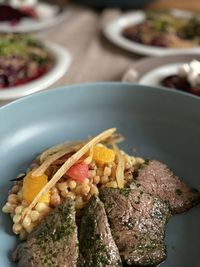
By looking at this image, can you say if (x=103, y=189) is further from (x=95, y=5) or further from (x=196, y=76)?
(x=95, y=5)

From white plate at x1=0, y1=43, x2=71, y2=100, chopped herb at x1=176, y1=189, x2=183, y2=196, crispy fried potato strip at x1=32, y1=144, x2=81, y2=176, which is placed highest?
crispy fried potato strip at x1=32, y1=144, x2=81, y2=176

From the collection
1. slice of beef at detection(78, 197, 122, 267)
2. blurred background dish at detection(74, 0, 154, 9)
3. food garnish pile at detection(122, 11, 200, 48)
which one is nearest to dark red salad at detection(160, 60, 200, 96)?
food garnish pile at detection(122, 11, 200, 48)

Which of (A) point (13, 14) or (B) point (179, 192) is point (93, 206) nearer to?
(B) point (179, 192)

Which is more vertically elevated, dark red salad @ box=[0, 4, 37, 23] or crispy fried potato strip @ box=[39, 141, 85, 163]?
dark red salad @ box=[0, 4, 37, 23]

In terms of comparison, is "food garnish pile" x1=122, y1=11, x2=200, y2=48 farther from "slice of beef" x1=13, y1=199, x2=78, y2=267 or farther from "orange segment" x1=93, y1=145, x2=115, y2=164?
"slice of beef" x1=13, y1=199, x2=78, y2=267

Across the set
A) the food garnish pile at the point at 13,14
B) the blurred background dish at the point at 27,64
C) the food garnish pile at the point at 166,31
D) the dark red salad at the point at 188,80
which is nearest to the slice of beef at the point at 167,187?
the dark red salad at the point at 188,80

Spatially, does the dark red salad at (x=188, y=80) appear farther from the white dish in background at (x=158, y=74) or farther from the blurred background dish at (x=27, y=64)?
the blurred background dish at (x=27, y=64)

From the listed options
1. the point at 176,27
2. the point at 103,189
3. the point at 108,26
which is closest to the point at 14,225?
the point at 103,189
